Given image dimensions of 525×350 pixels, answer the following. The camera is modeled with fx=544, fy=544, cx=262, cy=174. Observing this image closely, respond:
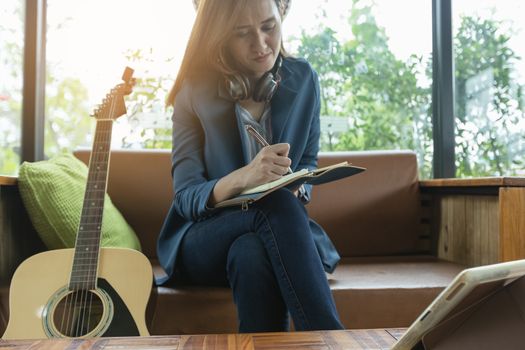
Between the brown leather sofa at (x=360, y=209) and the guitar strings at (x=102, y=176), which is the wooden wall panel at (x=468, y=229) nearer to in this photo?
the brown leather sofa at (x=360, y=209)

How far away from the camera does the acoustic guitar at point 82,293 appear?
1.23 metres

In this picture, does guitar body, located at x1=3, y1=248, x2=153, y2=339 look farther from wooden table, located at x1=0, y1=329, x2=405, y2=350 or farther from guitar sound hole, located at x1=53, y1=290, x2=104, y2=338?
wooden table, located at x1=0, y1=329, x2=405, y2=350

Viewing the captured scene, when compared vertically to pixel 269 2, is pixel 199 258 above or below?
below

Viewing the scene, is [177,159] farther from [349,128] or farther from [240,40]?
[349,128]

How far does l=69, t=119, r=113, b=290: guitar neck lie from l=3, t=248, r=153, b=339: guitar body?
0.07ft

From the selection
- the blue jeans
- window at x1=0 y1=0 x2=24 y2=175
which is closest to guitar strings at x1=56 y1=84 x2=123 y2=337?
the blue jeans

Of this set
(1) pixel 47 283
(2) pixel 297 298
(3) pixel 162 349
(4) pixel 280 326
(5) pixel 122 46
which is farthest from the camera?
(5) pixel 122 46

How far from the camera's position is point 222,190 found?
4.25 ft

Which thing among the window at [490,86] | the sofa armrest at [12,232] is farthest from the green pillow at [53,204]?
the window at [490,86]

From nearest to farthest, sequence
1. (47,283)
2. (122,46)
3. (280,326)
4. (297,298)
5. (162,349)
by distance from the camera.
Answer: (162,349) < (297,298) < (280,326) < (47,283) < (122,46)

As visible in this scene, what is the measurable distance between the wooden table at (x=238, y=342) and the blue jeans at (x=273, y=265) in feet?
0.91

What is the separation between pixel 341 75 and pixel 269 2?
3.04 feet

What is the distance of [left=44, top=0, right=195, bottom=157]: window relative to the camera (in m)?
2.25

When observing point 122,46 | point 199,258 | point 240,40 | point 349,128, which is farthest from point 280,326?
point 122,46
